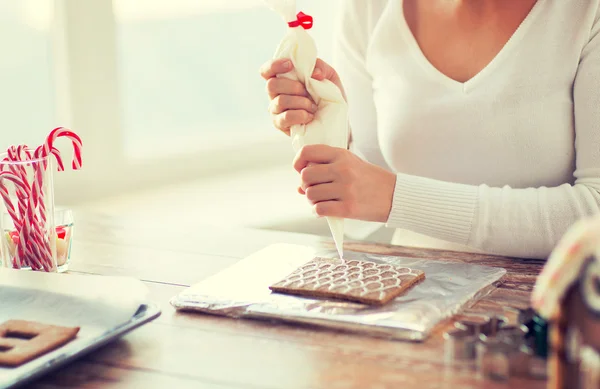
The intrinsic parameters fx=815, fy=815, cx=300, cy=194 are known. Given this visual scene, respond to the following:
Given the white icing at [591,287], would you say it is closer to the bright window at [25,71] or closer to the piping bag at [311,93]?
the piping bag at [311,93]

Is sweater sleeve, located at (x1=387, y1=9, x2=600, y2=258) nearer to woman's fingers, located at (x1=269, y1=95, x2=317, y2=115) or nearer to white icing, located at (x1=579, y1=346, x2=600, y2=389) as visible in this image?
woman's fingers, located at (x1=269, y1=95, x2=317, y2=115)

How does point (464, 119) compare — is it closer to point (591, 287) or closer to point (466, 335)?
point (466, 335)

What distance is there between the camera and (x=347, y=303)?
1.06m

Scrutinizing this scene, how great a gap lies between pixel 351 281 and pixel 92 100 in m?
1.55

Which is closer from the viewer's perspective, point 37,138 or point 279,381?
point 279,381

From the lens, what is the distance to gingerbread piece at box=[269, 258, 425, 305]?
1.07 m

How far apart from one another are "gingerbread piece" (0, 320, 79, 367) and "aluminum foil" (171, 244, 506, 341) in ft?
0.64

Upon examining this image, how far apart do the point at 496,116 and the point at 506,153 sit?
0.07m

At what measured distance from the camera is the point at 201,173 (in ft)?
9.13

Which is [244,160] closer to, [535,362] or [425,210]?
[425,210]

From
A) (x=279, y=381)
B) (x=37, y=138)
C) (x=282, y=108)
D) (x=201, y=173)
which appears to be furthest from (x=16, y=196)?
(x=201, y=173)

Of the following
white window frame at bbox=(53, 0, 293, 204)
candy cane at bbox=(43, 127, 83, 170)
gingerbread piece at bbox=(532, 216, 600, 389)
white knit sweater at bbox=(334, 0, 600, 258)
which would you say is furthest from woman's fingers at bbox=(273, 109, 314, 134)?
white window frame at bbox=(53, 0, 293, 204)

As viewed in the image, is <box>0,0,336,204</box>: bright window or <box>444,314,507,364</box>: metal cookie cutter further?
<box>0,0,336,204</box>: bright window

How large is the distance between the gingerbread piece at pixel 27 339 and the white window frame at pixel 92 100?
4.84 feet
